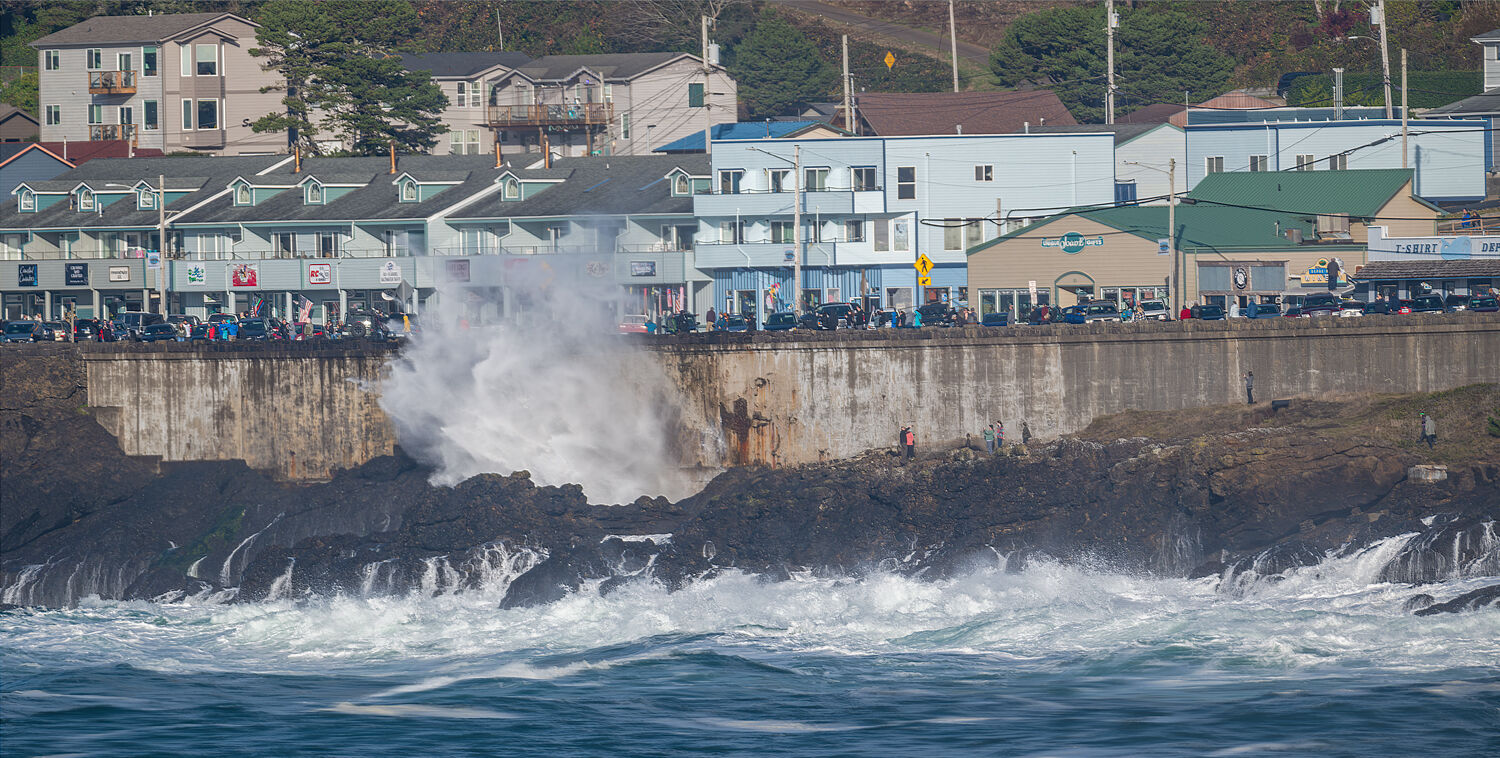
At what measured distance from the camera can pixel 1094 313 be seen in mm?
59281

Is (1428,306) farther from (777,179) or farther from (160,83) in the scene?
(160,83)

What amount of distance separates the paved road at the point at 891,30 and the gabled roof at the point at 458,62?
29571mm

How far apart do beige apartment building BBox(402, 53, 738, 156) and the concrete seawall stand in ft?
162

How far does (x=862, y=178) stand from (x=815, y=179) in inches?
87.6

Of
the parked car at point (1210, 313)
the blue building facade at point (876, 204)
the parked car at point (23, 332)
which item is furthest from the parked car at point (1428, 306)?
the parked car at point (23, 332)

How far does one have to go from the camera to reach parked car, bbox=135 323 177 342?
62.7 meters

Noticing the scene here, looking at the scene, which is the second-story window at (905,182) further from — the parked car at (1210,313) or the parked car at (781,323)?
the parked car at (1210,313)

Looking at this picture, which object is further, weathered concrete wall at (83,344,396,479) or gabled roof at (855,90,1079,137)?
gabled roof at (855,90,1079,137)

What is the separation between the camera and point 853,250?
77625 millimetres

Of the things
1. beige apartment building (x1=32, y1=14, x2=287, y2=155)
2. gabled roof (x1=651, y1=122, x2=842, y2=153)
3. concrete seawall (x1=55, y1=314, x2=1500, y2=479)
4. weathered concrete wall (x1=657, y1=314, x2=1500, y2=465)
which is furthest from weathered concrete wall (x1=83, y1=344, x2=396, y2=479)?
beige apartment building (x1=32, y1=14, x2=287, y2=155)

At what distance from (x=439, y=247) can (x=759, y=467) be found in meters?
32.4

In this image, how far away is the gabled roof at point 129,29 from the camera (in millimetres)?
102875

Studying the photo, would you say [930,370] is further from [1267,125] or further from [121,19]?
[121,19]

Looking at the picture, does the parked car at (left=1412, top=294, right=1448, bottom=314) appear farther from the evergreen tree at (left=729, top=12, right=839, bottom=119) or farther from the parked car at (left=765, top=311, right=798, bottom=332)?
the evergreen tree at (left=729, top=12, right=839, bottom=119)
